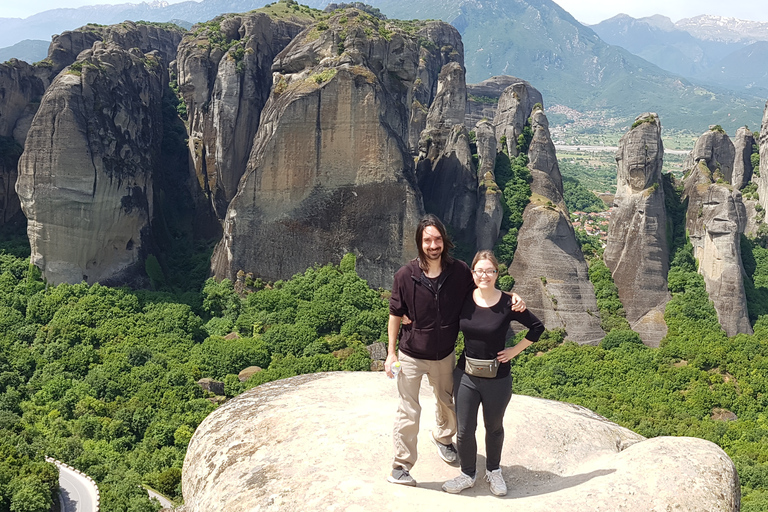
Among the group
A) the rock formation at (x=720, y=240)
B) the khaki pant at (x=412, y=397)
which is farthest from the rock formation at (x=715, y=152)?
the khaki pant at (x=412, y=397)

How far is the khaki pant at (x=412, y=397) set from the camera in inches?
340

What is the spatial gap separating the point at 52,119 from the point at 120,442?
18.3m

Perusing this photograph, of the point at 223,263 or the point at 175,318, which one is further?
the point at 223,263

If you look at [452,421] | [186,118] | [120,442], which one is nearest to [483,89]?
[186,118]

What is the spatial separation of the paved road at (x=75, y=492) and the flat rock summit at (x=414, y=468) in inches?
514

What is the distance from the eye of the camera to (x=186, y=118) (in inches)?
1914

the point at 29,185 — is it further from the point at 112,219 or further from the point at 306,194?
the point at 306,194

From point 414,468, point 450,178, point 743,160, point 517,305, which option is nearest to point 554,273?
point 450,178

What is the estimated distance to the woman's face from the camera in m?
8.38

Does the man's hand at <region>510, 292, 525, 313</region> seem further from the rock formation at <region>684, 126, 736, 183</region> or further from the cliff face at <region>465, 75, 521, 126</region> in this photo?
the cliff face at <region>465, 75, 521, 126</region>

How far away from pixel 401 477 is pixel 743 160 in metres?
50.1

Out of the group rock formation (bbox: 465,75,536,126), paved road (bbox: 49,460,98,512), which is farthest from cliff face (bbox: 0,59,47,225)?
rock formation (bbox: 465,75,536,126)

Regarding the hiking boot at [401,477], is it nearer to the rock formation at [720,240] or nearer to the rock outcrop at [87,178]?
the rock outcrop at [87,178]

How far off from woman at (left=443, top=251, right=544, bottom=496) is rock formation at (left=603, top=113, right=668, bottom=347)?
31621mm
